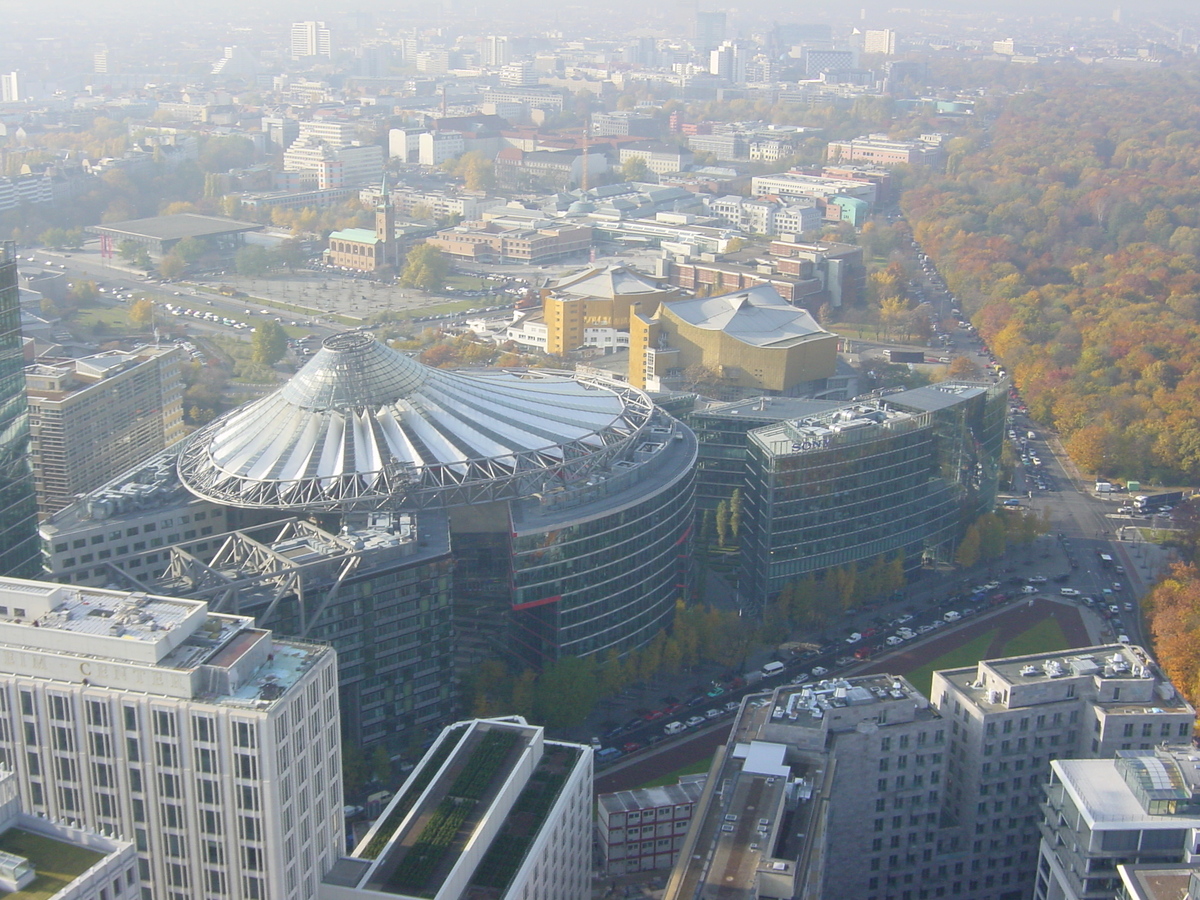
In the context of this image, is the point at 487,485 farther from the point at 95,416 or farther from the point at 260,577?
the point at 95,416

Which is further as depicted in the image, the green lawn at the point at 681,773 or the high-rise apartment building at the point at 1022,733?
the green lawn at the point at 681,773

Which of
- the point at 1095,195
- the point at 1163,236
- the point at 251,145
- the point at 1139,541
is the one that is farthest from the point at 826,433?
the point at 251,145

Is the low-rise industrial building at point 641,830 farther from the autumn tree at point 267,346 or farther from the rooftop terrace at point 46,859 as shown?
the autumn tree at point 267,346

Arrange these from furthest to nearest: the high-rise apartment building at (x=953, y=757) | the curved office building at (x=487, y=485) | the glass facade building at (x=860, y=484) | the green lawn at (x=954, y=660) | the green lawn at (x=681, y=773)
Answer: the glass facade building at (x=860, y=484) < the green lawn at (x=954, y=660) < the curved office building at (x=487, y=485) < the green lawn at (x=681, y=773) < the high-rise apartment building at (x=953, y=757)

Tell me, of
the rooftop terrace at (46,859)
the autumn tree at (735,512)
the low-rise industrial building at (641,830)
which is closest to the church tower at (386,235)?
the autumn tree at (735,512)

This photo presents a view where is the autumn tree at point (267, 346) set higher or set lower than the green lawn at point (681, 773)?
higher
